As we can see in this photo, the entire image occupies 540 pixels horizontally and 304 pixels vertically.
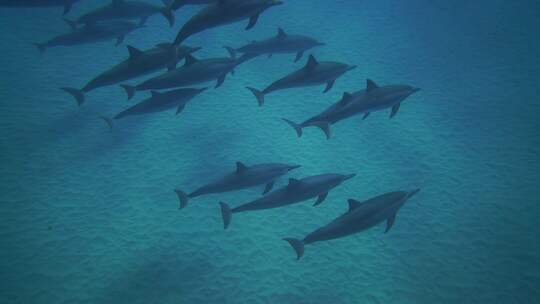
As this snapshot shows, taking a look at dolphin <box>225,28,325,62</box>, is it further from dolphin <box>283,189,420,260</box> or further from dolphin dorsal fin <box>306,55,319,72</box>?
dolphin <box>283,189,420,260</box>

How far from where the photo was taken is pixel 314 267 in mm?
4664

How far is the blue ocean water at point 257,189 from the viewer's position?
14.5ft

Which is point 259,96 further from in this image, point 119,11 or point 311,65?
point 119,11

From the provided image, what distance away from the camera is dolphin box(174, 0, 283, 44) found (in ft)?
12.6

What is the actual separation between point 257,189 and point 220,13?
3067 millimetres

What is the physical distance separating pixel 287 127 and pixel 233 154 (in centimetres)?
149

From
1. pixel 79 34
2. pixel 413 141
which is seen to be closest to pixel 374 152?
pixel 413 141

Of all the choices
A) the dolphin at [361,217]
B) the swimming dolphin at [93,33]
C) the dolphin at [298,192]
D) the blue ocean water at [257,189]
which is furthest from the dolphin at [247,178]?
the swimming dolphin at [93,33]

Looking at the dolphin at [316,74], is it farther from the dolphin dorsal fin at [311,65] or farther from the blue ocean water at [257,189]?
the blue ocean water at [257,189]

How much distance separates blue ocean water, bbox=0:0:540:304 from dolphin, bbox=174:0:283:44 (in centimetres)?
288

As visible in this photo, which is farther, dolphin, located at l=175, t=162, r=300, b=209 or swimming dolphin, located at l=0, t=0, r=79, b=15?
swimming dolphin, located at l=0, t=0, r=79, b=15

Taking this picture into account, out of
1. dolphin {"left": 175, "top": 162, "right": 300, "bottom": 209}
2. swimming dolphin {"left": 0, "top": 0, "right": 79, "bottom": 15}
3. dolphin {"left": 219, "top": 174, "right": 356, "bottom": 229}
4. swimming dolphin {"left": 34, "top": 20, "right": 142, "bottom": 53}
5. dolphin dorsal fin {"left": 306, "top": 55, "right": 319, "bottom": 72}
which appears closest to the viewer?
dolphin {"left": 219, "top": 174, "right": 356, "bottom": 229}

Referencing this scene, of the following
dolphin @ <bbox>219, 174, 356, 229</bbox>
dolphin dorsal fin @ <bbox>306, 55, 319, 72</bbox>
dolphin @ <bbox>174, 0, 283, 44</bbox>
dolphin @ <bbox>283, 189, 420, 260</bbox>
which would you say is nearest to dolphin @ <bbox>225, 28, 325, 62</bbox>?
dolphin dorsal fin @ <bbox>306, 55, 319, 72</bbox>

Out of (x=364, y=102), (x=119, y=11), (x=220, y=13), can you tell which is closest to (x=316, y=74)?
(x=364, y=102)
